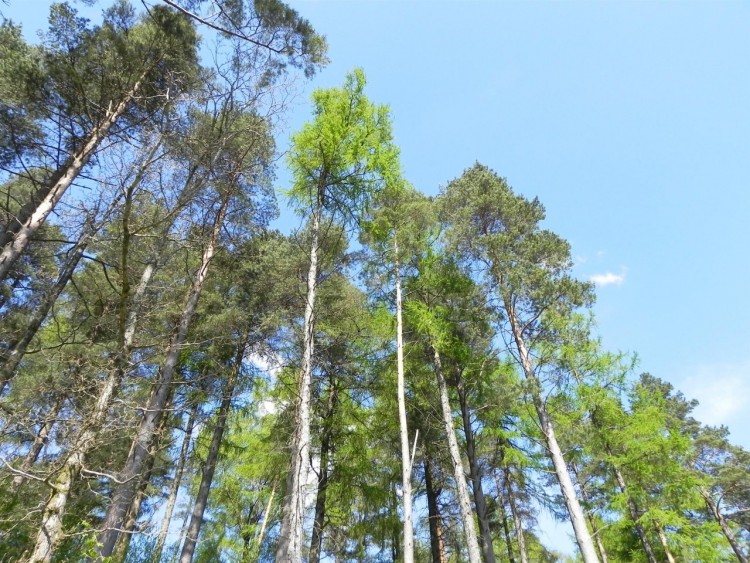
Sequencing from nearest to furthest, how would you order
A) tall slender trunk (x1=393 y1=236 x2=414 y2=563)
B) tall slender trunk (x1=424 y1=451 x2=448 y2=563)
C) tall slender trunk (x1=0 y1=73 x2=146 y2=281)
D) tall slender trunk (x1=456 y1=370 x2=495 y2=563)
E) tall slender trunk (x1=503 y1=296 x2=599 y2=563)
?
tall slender trunk (x1=0 y1=73 x2=146 y2=281), tall slender trunk (x1=393 y1=236 x2=414 y2=563), tall slender trunk (x1=503 y1=296 x2=599 y2=563), tall slender trunk (x1=456 y1=370 x2=495 y2=563), tall slender trunk (x1=424 y1=451 x2=448 y2=563)

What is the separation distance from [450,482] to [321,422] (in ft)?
15.8

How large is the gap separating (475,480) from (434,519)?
8.23ft

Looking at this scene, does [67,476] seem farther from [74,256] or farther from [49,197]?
[49,197]

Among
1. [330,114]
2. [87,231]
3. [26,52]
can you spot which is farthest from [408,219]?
[26,52]

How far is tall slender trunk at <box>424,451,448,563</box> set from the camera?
11359mm

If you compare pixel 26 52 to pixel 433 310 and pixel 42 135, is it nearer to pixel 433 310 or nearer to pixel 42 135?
pixel 42 135

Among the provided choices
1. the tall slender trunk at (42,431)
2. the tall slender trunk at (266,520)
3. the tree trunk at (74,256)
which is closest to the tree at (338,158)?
the tree trunk at (74,256)

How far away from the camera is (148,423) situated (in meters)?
6.14

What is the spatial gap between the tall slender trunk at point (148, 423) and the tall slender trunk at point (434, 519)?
8.23 meters

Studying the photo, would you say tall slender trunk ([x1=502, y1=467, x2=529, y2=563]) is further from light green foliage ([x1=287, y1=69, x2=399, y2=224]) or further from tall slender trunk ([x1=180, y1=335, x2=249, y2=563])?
light green foliage ([x1=287, y1=69, x2=399, y2=224])

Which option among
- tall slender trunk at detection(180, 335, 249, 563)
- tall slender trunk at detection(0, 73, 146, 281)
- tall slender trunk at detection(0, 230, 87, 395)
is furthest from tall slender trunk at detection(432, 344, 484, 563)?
tall slender trunk at detection(0, 73, 146, 281)

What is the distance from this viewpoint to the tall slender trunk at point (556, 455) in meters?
8.24

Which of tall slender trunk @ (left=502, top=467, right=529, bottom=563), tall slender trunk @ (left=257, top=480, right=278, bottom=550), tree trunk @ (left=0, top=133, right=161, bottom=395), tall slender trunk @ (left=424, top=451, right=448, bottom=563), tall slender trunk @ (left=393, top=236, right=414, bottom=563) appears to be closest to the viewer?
tree trunk @ (left=0, top=133, right=161, bottom=395)

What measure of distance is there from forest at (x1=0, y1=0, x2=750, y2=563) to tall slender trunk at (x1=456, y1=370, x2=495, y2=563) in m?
0.07
